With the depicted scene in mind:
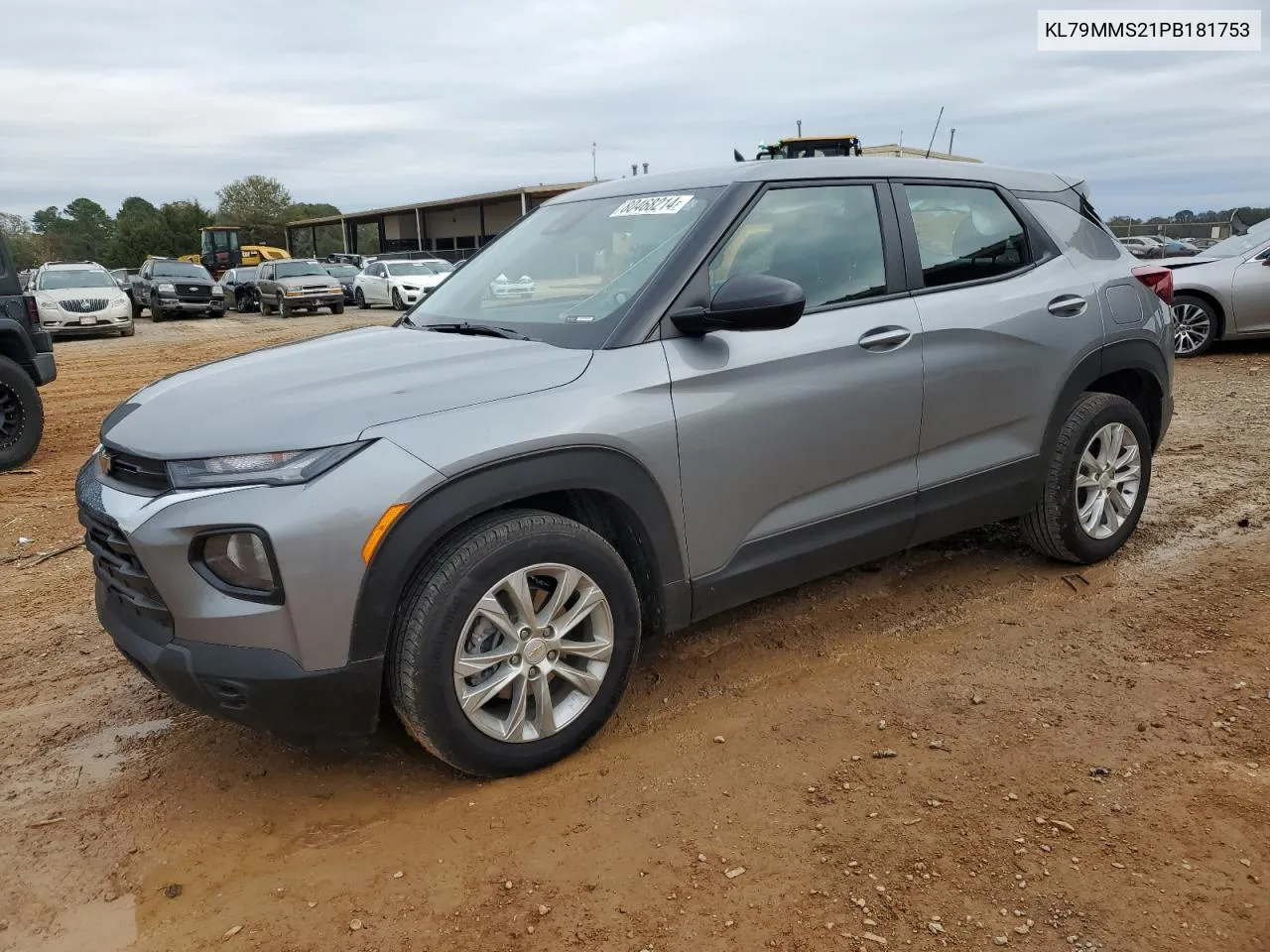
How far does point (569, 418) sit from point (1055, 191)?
2.90m

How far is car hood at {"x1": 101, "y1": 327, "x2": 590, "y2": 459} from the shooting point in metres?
2.60

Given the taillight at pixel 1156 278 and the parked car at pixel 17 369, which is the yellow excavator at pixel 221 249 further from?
the taillight at pixel 1156 278

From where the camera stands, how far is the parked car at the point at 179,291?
84.5 feet

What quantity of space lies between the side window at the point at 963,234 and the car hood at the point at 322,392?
1630mm

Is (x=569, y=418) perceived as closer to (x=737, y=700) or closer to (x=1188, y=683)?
(x=737, y=700)

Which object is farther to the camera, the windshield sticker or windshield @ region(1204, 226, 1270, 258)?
windshield @ region(1204, 226, 1270, 258)

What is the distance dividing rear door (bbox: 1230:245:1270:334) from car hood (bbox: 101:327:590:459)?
10279 millimetres

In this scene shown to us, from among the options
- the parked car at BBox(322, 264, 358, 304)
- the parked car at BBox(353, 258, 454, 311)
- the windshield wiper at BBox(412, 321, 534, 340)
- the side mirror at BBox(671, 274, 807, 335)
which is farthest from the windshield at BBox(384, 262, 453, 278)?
the side mirror at BBox(671, 274, 807, 335)

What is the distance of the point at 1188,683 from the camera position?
3.40 m

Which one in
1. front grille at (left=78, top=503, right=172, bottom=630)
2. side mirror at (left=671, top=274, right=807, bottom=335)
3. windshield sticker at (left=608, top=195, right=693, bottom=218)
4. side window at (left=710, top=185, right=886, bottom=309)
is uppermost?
windshield sticker at (left=608, top=195, right=693, bottom=218)

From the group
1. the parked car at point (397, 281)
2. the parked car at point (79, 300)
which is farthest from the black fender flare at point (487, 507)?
the parked car at point (397, 281)

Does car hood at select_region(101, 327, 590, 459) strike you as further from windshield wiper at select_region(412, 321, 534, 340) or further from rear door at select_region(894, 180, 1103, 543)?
rear door at select_region(894, 180, 1103, 543)

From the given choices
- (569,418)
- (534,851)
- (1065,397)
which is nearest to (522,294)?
(569,418)

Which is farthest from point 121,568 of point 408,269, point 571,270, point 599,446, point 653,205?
point 408,269
